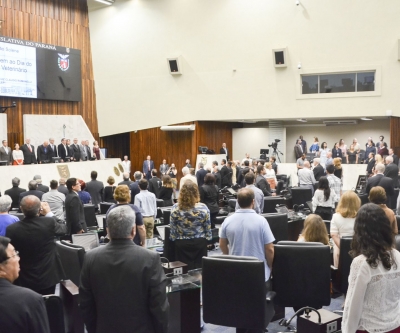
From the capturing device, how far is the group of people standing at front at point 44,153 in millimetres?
14852

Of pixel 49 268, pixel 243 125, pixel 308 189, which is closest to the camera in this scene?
pixel 49 268

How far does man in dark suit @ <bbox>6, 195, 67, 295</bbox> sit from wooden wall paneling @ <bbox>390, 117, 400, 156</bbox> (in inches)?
598

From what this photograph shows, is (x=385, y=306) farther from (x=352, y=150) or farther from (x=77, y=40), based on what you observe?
(x=77, y=40)

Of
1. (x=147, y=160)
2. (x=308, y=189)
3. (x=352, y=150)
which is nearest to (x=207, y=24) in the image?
(x=147, y=160)

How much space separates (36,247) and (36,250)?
0.10 feet

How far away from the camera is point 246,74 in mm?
18062

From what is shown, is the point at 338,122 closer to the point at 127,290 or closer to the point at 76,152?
the point at 76,152

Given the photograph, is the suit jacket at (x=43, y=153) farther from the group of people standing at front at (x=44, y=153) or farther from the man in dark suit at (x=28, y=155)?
the man in dark suit at (x=28, y=155)

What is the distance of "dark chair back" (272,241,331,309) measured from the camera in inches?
148

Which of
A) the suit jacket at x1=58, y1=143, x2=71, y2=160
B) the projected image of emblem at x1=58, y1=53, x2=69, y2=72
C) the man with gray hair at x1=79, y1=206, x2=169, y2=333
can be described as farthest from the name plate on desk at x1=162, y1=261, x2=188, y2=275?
the projected image of emblem at x1=58, y1=53, x2=69, y2=72

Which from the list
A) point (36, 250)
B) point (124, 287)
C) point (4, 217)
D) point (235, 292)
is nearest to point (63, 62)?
point (4, 217)

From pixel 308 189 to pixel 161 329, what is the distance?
285 inches

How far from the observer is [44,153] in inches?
629

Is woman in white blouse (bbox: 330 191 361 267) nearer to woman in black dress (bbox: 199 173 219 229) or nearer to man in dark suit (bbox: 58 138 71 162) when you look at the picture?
woman in black dress (bbox: 199 173 219 229)
